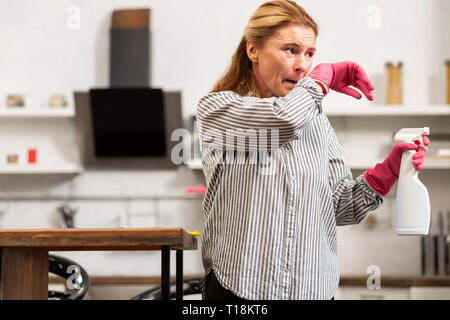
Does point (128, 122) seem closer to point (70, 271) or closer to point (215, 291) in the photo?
point (70, 271)

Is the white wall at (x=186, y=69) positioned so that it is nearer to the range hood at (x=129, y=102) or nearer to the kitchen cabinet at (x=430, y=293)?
the range hood at (x=129, y=102)

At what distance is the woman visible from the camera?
131cm

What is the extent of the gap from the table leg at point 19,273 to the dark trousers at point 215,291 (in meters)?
0.37

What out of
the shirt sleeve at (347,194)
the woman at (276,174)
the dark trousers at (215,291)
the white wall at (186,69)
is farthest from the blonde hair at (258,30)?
the white wall at (186,69)

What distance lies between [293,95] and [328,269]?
1.27ft

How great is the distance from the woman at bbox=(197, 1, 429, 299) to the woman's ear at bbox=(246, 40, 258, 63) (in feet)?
0.03

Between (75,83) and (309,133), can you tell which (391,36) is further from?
(309,133)

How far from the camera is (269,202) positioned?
4.38ft

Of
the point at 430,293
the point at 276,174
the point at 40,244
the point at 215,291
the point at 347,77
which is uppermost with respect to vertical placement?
the point at 347,77

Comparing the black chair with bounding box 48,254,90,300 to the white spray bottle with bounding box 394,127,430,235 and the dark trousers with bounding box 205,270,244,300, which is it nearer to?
the dark trousers with bounding box 205,270,244,300

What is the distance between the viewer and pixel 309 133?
1.45 metres

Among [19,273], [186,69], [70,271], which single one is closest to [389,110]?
[186,69]

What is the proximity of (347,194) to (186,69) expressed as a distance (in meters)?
2.86

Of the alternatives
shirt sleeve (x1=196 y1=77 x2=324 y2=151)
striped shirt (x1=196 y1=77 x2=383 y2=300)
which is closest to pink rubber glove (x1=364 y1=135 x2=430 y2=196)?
striped shirt (x1=196 y1=77 x2=383 y2=300)
